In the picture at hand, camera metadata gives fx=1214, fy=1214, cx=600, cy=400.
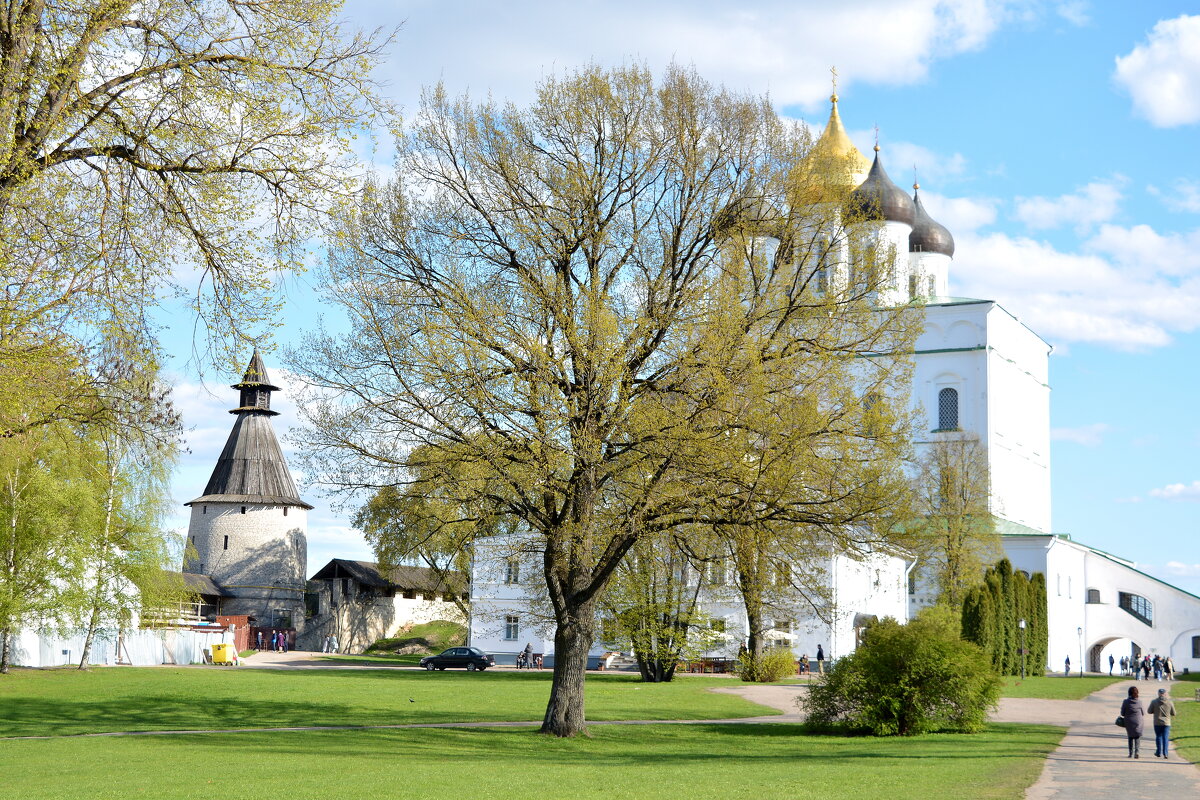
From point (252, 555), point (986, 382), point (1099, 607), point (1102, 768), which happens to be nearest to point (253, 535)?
point (252, 555)

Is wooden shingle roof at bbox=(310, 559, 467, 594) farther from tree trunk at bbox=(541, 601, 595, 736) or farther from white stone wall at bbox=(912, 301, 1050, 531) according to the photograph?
Answer: tree trunk at bbox=(541, 601, 595, 736)

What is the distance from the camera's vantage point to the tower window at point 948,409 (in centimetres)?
6531

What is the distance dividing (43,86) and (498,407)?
29.8 feet

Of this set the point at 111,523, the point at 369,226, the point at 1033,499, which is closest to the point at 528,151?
the point at 369,226

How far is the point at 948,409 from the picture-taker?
65.5m

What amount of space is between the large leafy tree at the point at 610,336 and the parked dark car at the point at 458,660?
30.7 metres

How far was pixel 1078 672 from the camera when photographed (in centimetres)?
6369

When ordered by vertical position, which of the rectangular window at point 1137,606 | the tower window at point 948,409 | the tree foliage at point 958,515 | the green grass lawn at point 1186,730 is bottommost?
the green grass lawn at point 1186,730

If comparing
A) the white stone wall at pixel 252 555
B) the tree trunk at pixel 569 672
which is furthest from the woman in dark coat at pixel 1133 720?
the white stone wall at pixel 252 555

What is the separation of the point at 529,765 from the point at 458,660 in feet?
113

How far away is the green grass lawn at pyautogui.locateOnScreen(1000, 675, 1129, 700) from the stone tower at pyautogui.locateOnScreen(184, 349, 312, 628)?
37778 mm

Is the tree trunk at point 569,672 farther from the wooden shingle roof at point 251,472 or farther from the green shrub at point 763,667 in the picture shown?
the wooden shingle roof at point 251,472

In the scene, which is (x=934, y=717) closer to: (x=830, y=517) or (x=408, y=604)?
(x=830, y=517)

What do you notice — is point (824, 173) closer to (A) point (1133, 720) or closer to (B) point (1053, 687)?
(A) point (1133, 720)
